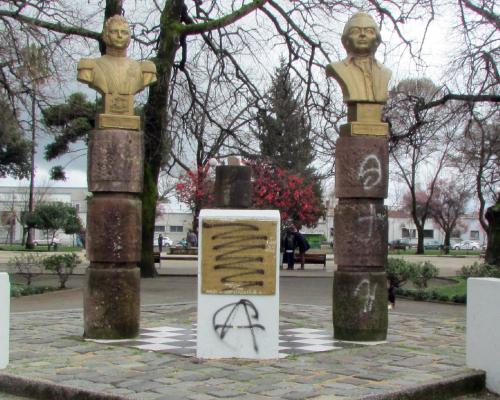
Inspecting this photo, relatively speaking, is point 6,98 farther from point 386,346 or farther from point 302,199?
point 302,199

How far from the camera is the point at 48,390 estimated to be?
21.0 ft

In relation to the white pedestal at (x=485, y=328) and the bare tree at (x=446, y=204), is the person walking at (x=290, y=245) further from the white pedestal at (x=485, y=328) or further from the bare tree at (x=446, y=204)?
the bare tree at (x=446, y=204)

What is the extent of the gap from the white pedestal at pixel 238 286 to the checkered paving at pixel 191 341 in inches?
15.3

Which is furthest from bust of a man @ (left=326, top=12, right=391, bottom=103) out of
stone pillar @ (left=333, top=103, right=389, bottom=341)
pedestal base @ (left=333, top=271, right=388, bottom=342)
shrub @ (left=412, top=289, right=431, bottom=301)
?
shrub @ (left=412, top=289, right=431, bottom=301)

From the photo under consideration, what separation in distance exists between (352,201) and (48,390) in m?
4.35

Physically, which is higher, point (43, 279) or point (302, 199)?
point (302, 199)

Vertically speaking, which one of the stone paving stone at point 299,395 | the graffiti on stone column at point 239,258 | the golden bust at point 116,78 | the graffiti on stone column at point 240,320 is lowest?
the stone paving stone at point 299,395

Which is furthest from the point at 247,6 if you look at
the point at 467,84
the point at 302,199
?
the point at 302,199

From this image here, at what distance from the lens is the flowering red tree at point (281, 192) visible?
34.3 metres

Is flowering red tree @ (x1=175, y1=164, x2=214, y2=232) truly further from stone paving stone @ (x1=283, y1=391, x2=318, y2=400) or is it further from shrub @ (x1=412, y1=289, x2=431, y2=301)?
stone paving stone @ (x1=283, y1=391, x2=318, y2=400)

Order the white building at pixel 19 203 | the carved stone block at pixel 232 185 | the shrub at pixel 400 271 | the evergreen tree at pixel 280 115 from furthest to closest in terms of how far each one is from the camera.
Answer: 1. the white building at pixel 19 203
2. the evergreen tree at pixel 280 115
3. the shrub at pixel 400 271
4. the carved stone block at pixel 232 185

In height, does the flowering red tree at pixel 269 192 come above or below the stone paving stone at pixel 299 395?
above

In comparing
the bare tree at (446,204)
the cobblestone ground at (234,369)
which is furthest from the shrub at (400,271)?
the bare tree at (446,204)

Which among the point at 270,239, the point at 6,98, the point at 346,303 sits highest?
the point at 6,98
